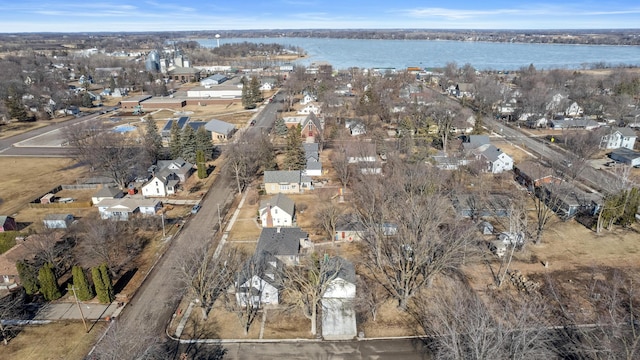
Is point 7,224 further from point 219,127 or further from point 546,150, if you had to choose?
point 546,150

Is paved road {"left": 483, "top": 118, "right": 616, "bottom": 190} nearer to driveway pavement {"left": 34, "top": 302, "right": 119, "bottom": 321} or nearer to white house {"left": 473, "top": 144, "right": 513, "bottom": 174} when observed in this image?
white house {"left": 473, "top": 144, "right": 513, "bottom": 174}

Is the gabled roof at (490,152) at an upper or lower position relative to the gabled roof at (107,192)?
upper

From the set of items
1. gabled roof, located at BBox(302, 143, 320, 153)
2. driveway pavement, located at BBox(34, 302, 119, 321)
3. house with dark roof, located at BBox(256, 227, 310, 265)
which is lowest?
driveway pavement, located at BBox(34, 302, 119, 321)

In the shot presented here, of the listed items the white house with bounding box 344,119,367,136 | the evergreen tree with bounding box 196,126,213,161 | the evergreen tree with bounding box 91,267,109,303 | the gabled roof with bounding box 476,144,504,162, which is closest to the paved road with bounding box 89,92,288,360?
the evergreen tree with bounding box 91,267,109,303

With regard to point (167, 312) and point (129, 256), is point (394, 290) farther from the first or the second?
point (129, 256)

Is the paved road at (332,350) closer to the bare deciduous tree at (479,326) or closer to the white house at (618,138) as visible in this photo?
the bare deciduous tree at (479,326)

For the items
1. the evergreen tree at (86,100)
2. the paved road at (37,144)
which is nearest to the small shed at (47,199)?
the paved road at (37,144)

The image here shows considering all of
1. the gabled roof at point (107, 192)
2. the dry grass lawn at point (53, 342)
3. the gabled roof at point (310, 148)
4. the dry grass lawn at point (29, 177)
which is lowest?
the dry grass lawn at point (29, 177)
